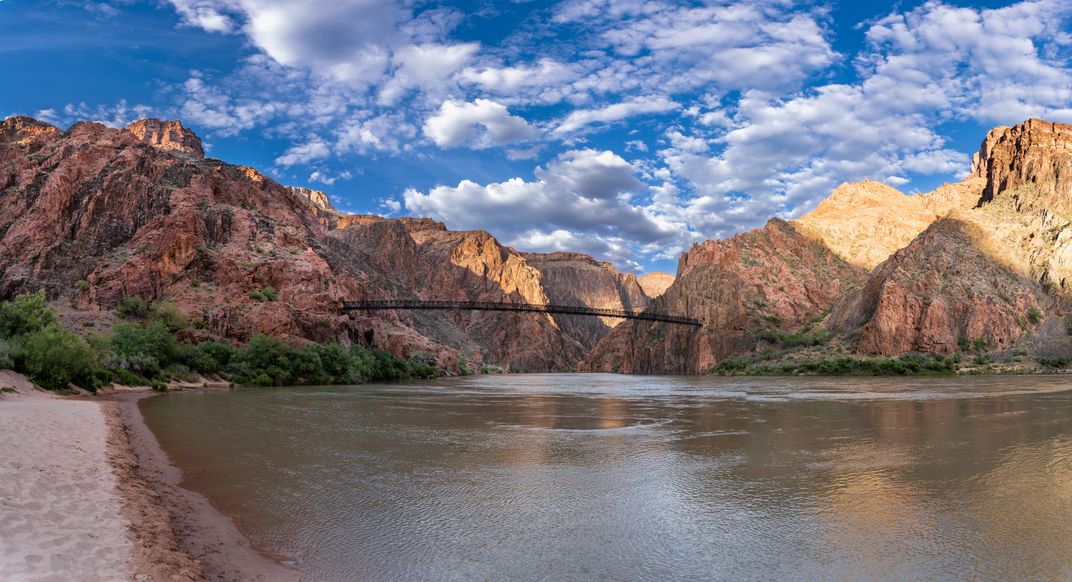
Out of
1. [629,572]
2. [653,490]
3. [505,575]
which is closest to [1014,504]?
[653,490]

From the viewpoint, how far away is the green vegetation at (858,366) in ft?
195

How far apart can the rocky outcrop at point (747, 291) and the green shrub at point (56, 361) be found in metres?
83.5

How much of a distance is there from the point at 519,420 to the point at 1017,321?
6243 cm

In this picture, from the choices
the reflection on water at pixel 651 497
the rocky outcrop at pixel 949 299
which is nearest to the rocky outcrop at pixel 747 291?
the rocky outcrop at pixel 949 299

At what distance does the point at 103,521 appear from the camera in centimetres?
696

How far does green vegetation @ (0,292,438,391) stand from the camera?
26.1 meters

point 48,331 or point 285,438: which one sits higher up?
point 48,331

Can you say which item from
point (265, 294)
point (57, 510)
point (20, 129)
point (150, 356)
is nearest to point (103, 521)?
point (57, 510)

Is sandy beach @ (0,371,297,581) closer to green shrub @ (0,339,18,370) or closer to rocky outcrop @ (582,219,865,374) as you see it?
green shrub @ (0,339,18,370)

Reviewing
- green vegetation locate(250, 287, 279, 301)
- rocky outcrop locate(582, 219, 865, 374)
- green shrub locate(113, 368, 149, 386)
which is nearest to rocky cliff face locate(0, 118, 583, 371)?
green vegetation locate(250, 287, 279, 301)

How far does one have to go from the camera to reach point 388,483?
10.5 m

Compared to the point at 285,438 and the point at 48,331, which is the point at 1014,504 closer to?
the point at 285,438

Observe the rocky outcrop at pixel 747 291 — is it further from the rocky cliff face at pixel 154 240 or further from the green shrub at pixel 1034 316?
the rocky cliff face at pixel 154 240

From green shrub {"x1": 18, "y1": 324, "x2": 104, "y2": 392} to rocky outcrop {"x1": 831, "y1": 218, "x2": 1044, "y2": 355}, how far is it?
231 feet
